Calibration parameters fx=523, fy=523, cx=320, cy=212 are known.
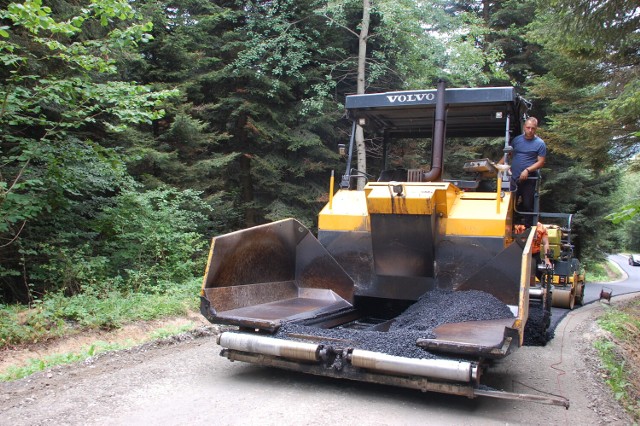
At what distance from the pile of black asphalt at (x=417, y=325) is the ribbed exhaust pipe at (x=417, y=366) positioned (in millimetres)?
96

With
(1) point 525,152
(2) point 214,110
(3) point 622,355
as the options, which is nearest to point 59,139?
(2) point 214,110

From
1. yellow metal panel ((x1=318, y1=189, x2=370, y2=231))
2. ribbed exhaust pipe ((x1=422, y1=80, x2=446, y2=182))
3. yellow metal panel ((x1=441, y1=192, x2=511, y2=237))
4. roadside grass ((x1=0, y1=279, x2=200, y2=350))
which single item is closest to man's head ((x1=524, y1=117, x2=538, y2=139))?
ribbed exhaust pipe ((x1=422, y1=80, x2=446, y2=182))

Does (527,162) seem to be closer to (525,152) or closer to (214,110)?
(525,152)

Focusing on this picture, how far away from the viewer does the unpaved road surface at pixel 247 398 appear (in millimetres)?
3671

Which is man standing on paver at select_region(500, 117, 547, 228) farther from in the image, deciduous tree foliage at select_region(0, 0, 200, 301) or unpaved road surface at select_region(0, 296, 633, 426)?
deciduous tree foliage at select_region(0, 0, 200, 301)

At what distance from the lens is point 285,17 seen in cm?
1445

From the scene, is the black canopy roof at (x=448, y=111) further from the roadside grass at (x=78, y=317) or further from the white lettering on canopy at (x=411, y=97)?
the roadside grass at (x=78, y=317)

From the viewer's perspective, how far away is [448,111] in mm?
6355

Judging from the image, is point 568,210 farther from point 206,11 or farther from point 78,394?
point 78,394

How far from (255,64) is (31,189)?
25.3 ft

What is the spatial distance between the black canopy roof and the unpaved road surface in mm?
2880

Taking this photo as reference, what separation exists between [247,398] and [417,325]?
1.57m

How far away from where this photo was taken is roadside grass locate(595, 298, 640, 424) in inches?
184

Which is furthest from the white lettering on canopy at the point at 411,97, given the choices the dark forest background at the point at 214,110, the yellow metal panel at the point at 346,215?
the dark forest background at the point at 214,110
